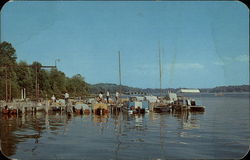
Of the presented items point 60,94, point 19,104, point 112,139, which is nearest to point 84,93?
point 60,94

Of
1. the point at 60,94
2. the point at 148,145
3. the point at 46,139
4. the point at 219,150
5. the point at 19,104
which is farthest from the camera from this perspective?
the point at 60,94

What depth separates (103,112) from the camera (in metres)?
28.6

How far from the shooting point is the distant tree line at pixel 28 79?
31916 mm

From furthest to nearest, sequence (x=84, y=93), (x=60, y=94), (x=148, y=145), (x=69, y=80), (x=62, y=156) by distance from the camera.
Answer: (x=84, y=93)
(x=69, y=80)
(x=60, y=94)
(x=148, y=145)
(x=62, y=156)

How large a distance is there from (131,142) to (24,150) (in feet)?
13.1

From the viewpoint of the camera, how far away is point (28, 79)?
3594cm

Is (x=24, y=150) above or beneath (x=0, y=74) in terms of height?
beneath

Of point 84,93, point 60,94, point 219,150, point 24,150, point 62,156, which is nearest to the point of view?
point 62,156

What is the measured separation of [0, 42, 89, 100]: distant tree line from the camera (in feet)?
105

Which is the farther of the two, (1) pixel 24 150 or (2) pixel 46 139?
(2) pixel 46 139

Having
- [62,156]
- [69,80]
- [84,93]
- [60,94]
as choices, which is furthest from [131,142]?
[84,93]

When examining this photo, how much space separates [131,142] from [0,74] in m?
22.1

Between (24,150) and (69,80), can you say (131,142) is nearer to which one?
(24,150)

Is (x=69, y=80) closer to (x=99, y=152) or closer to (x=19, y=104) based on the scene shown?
(x=19, y=104)
